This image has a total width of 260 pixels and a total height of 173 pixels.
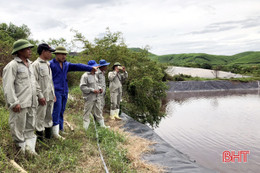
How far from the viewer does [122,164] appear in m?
3.27

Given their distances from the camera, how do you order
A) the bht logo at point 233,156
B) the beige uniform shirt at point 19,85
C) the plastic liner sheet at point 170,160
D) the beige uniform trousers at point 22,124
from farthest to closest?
the bht logo at point 233,156 < the plastic liner sheet at point 170,160 < the beige uniform trousers at point 22,124 < the beige uniform shirt at point 19,85

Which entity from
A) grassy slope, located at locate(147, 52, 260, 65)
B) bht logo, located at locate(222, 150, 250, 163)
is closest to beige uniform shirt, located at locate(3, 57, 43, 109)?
bht logo, located at locate(222, 150, 250, 163)

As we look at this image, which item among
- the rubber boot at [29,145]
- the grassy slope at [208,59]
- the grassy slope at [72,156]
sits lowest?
the grassy slope at [72,156]

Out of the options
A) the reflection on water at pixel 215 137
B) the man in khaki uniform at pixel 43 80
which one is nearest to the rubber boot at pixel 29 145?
the man in khaki uniform at pixel 43 80

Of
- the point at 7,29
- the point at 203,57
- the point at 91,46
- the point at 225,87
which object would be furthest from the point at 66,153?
the point at 203,57

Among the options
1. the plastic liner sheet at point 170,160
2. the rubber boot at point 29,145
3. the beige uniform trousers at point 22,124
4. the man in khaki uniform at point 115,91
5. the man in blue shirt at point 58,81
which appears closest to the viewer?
the beige uniform trousers at point 22,124

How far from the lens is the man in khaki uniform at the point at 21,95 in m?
2.74

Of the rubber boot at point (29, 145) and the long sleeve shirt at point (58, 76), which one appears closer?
the rubber boot at point (29, 145)

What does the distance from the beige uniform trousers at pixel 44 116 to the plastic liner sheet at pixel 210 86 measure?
3365cm

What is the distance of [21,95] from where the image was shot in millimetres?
2865

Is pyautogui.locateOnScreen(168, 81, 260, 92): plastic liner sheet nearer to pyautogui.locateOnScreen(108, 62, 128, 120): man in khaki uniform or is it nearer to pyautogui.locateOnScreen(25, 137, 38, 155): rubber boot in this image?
pyautogui.locateOnScreen(108, 62, 128, 120): man in khaki uniform

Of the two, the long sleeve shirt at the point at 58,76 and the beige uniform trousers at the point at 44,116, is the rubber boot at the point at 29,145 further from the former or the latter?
the long sleeve shirt at the point at 58,76

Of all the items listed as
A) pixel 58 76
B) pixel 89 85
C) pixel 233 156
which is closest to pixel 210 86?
pixel 233 156

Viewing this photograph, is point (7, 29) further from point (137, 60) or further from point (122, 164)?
point (122, 164)
